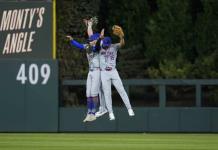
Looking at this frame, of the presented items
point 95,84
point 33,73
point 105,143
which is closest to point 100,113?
point 95,84

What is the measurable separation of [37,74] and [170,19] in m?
5.84

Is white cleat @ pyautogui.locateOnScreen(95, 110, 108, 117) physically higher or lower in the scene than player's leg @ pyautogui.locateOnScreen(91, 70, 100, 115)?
lower

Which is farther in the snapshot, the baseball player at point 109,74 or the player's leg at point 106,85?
the player's leg at point 106,85

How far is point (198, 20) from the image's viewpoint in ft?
79.6

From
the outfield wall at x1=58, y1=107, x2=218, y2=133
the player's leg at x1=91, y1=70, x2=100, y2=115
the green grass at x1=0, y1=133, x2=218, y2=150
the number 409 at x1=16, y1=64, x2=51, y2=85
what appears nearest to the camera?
the green grass at x1=0, y1=133, x2=218, y2=150

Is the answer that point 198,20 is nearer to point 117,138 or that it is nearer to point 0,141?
point 117,138

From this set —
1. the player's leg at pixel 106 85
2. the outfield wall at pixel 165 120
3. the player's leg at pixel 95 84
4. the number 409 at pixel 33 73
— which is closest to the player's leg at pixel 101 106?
the player's leg at pixel 95 84

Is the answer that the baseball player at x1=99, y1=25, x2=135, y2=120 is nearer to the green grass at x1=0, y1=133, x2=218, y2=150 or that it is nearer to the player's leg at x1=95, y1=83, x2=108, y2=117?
the player's leg at x1=95, y1=83, x2=108, y2=117

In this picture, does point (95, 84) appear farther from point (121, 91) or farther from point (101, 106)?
point (121, 91)

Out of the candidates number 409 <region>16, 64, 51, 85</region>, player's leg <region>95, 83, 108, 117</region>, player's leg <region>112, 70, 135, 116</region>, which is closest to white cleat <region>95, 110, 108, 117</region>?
player's leg <region>95, 83, 108, 117</region>

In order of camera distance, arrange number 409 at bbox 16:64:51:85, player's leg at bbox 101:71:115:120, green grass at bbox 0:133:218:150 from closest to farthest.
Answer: green grass at bbox 0:133:218:150, player's leg at bbox 101:71:115:120, number 409 at bbox 16:64:51:85

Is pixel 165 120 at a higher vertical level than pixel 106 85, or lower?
lower

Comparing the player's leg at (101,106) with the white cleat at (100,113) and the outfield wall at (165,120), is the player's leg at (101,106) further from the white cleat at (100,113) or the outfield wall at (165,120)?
the outfield wall at (165,120)

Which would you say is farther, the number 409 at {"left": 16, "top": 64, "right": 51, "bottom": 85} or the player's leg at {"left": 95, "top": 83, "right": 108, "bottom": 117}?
the number 409 at {"left": 16, "top": 64, "right": 51, "bottom": 85}
